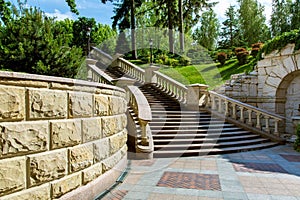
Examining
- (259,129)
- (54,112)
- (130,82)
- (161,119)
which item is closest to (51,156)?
(54,112)

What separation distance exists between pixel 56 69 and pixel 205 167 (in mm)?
7374

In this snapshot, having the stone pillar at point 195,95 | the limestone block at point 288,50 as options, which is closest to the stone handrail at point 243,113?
the stone pillar at point 195,95

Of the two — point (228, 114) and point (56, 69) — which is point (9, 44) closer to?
point (56, 69)

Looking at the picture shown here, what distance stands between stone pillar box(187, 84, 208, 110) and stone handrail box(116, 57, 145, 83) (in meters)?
3.86

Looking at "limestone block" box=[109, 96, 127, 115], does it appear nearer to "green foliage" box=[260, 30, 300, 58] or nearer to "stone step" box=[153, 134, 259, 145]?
"stone step" box=[153, 134, 259, 145]

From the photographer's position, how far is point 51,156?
2.98 meters

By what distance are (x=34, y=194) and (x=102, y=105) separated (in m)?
1.77

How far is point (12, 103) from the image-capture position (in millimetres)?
2588

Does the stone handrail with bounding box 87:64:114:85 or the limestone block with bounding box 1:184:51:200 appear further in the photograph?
the stone handrail with bounding box 87:64:114:85

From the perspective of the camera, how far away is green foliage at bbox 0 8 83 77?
9.26 meters

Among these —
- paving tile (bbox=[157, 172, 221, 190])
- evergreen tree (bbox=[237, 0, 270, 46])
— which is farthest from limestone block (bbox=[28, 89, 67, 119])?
evergreen tree (bbox=[237, 0, 270, 46])

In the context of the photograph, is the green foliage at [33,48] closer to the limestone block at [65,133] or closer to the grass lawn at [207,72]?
the limestone block at [65,133]

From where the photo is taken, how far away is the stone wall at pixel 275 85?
379 inches

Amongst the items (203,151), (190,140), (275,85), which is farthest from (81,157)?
(275,85)
